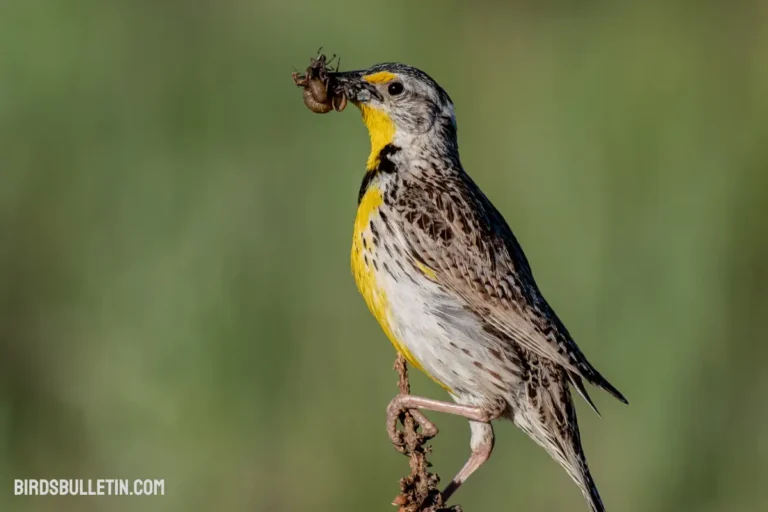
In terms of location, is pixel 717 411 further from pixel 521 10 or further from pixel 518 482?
pixel 521 10

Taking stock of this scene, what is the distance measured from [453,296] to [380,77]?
0.72 metres

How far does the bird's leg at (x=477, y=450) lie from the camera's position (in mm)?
4070

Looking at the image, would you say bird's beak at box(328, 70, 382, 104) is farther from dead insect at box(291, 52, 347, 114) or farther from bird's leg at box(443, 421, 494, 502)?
bird's leg at box(443, 421, 494, 502)

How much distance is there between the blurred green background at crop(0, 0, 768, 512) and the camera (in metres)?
4.77

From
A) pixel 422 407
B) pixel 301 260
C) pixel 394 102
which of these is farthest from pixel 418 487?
pixel 301 260

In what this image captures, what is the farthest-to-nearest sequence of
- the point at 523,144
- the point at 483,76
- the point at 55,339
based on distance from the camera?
the point at 483,76
the point at 523,144
the point at 55,339

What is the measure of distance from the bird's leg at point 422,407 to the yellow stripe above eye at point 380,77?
0.95 metres

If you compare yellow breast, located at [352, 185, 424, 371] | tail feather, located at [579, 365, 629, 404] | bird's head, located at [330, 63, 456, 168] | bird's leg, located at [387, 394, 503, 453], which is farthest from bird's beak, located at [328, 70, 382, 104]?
tail feather, located at [579, 365, 629, 404]

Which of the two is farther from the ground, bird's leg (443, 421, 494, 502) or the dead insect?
the dead insect

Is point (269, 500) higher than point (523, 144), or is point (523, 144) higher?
point (523, 144)

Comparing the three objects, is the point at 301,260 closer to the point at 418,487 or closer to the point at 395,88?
the point at 395,88

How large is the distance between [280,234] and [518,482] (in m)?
1.26

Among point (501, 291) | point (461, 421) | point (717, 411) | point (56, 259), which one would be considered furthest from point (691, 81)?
point (56, 259)

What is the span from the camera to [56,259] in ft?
16.7
